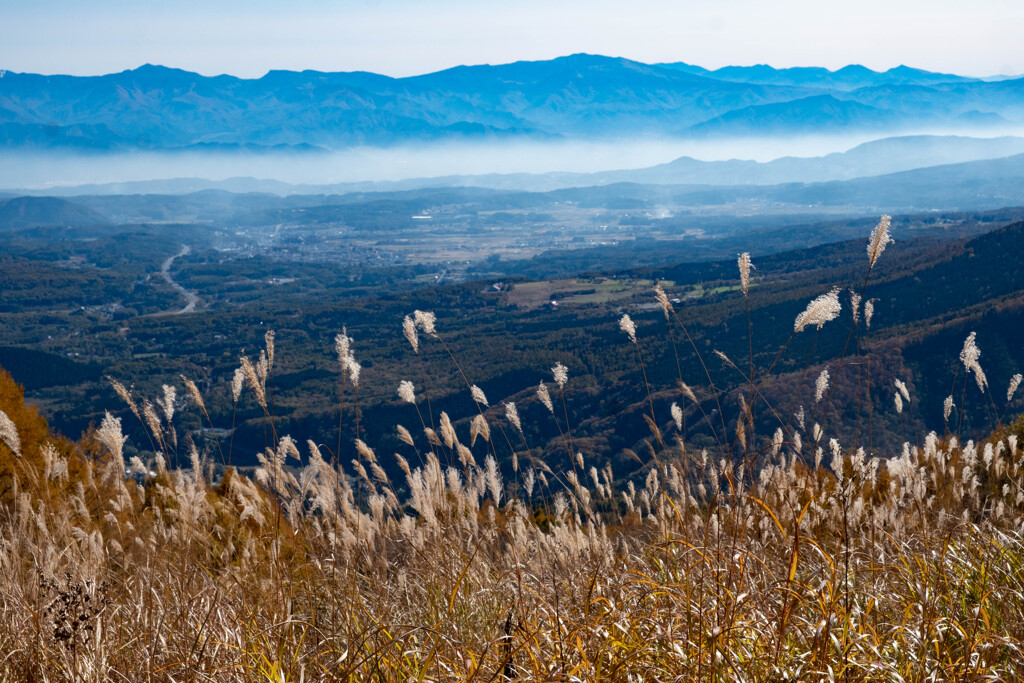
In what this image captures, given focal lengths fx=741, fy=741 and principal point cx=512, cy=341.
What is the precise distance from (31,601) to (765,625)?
391 centimetres

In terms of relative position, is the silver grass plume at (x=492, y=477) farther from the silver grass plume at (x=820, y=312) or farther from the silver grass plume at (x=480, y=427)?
the silver grass plume at (x=820, y=312)

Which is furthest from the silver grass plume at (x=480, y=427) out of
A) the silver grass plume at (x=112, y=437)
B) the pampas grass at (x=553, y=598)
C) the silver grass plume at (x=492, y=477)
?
the silver grass plume at (x=112, y=437)

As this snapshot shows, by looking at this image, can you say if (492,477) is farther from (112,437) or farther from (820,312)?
(820,312)

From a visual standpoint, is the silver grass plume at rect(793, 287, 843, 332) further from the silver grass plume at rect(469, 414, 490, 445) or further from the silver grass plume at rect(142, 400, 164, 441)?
the silver grass plume at rect(142, 400, 164, 441)

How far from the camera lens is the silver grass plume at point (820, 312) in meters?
3.11

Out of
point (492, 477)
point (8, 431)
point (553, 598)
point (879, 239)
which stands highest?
point (879, 239)

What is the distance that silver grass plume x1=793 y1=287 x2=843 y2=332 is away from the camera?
10.2 ft

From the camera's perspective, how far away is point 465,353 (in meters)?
142

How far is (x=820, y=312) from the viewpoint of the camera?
317 cm

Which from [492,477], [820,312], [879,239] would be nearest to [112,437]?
[492,477]

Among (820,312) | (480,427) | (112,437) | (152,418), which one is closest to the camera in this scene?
(820,312)

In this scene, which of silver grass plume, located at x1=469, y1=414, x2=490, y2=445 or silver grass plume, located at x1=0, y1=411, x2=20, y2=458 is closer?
silver grass plume, located at x1=0, y1=411, x2=20, y2=458

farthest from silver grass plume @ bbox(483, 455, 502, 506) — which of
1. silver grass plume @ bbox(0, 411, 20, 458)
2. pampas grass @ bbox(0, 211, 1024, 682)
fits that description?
Answer: silver grass plume @ bbox(0, 411, 20, 458)

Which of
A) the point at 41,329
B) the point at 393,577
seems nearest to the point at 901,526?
the point at 393,577
